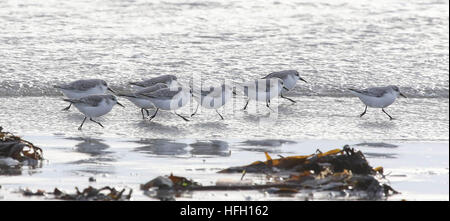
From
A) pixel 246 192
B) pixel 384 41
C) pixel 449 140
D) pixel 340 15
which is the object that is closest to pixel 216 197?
pixel 246 192

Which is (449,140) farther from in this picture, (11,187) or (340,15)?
(340,15)

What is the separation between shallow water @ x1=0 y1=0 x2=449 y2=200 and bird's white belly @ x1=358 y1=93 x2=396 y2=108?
16 centimetres

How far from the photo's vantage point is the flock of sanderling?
7.54m

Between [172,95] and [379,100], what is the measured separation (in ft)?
6.83

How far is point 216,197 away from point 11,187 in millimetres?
1281

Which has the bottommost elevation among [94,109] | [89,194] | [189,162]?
[89,194]

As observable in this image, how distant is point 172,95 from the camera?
8016 millimetres

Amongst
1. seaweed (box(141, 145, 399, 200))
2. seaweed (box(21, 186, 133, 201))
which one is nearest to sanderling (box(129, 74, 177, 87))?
seaweed (box(141, 145, 399, 200))

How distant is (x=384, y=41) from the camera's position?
12.1 meters

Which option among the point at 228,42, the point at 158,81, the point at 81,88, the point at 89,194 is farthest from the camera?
the point at 228,42

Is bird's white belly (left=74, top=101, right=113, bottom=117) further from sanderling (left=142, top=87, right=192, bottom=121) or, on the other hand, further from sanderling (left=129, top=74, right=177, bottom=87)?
sanderling (left=129, top=74, right=177, bottom=87)

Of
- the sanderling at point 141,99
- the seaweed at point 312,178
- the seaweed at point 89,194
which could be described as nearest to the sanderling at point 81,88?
the sanderling at point 141,99

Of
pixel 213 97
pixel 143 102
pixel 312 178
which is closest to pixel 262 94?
pixel 213 97

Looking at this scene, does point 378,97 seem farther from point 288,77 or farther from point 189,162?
point 189,162
